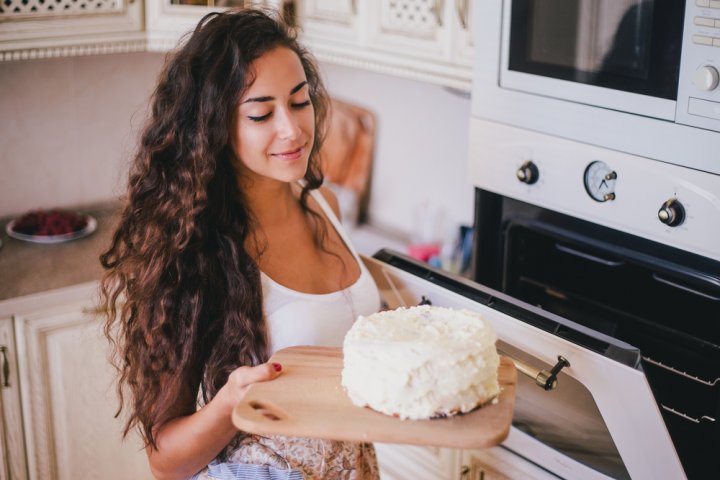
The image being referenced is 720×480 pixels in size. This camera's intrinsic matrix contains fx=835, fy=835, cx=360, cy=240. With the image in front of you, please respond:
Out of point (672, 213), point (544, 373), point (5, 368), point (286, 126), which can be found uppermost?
point (286, 126)

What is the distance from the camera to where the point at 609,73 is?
4.38 ft

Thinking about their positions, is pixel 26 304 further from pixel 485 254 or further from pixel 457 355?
pixel 457 355

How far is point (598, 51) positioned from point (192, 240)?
73cm

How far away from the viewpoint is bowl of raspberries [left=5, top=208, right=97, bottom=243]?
88.3 inches

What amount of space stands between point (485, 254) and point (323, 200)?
347mm

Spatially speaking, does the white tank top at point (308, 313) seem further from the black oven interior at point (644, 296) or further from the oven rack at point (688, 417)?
the oven rack at point (688, 417)

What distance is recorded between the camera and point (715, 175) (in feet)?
4.01

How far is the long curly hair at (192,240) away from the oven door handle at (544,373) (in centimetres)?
43

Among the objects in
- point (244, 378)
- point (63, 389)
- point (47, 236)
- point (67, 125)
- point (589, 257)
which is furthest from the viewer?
point (67, 125)

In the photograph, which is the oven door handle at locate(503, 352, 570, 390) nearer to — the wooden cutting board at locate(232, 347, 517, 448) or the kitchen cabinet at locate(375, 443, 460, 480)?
the wooden cutting board at locate(232, 347, 517, 448)

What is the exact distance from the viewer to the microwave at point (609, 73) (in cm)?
121

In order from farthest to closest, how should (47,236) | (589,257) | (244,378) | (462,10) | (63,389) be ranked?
1. (47,236)
2. (63,389)
3. (462,10)
4. (589,257)
5. (244,378)

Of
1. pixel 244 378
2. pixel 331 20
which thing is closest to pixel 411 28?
pixel 331 20

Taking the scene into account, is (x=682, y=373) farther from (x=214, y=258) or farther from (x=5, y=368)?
(x=5, y=368)
